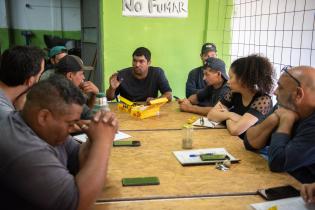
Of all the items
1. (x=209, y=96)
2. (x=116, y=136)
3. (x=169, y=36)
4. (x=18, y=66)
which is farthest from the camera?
(x=169, y=36)

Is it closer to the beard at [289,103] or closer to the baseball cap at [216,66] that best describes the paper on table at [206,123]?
the baseball cap at [216,66]

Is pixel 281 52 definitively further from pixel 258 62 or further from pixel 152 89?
pixel 152 89

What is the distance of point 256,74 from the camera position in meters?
2.38

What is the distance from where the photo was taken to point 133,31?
4121mm

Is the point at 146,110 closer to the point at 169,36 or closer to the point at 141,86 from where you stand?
the point at 141,86

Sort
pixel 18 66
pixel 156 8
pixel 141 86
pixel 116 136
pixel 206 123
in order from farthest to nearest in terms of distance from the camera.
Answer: pixel 156 8
pixel 141 86
pixel 206 123
pixel 116 136
pixel 18 66

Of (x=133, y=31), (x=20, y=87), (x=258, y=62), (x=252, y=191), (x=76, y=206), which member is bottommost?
(x=252, y=191)

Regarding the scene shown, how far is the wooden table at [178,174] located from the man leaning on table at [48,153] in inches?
10.4

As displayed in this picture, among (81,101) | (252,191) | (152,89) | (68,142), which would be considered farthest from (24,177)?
(152,89)

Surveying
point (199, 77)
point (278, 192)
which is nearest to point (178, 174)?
point (278, 192)

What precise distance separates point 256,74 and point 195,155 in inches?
35.7

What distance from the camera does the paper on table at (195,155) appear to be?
1.74 meters

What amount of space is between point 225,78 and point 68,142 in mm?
1850

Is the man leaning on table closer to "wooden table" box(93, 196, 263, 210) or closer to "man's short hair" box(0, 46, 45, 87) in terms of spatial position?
"wooden table" box(93, 196, 263, 210)
